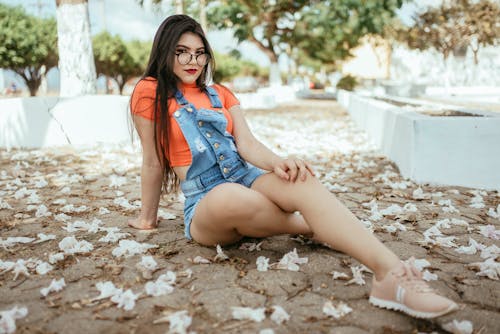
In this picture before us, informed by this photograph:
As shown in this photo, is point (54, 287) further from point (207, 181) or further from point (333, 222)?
point (333, 222)

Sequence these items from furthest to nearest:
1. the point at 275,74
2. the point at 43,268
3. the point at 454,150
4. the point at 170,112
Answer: the point at 275,74 → the point at 454,150 → the point at 170,112 → the point at 43,268

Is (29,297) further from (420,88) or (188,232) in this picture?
(420,88)

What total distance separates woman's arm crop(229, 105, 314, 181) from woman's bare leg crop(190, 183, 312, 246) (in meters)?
0.17

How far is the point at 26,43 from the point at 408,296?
2205 centimetres

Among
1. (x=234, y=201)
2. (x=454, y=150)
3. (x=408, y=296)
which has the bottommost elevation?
(x=408, y=296)

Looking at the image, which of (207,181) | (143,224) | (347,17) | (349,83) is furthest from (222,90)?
(349,83)

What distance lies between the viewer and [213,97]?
2469mm

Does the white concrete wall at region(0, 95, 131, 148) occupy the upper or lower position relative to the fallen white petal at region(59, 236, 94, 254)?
upper

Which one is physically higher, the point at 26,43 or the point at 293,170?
the point at 26,43

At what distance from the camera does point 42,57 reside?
2148cm

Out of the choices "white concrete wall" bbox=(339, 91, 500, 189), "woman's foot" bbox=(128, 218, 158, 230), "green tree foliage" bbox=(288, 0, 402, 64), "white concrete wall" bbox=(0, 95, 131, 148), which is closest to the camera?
"woman's foot" bbox=(128, 218, 158, 230)

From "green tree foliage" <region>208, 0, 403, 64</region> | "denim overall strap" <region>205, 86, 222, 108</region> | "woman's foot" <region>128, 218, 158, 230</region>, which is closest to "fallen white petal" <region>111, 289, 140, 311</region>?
"woman's foot" <region>128, 218, 158, 230</region>

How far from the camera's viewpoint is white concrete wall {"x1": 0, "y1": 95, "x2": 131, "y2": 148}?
261 inches

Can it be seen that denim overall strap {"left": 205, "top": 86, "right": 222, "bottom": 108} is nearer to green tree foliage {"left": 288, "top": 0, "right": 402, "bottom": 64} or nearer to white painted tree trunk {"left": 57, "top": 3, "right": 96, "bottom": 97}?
white painted tree trunk {"left": 57, "top": 3, "right": 96, "bottom": 97}
